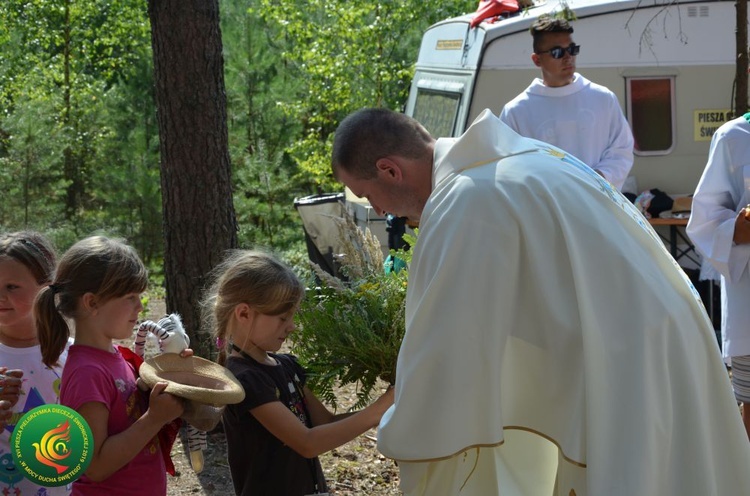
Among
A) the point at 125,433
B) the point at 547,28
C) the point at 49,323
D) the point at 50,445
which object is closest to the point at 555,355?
the point at 125,433

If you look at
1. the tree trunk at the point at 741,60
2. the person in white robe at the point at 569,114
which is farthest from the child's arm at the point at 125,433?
the tree trunk at the point at 741,60

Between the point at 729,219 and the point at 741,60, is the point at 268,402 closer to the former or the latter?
the point at 729,219

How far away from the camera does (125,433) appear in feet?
9.90

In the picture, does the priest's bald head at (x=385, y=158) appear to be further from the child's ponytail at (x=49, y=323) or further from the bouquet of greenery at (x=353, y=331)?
the child's ponytail at (x=49, y=323)

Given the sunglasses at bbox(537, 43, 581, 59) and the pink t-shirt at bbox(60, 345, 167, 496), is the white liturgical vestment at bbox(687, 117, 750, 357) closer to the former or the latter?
the sunglasses at bbox(537, 43, 581, 59)

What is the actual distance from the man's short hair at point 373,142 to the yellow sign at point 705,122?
6932mm

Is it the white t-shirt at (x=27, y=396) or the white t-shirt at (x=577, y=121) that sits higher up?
the white t-shirt at (x=577, y=121)

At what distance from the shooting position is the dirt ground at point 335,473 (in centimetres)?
554

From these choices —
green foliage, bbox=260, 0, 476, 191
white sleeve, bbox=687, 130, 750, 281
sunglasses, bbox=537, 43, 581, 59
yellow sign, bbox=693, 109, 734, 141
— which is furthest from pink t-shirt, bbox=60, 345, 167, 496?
green foliage, bbox=260, 0, 476, 191

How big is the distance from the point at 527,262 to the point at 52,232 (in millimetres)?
11187

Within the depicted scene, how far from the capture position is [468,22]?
9.42m

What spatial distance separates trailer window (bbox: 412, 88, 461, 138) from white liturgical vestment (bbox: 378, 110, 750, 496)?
6.45 meters

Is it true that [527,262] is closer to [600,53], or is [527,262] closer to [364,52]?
[600,53]

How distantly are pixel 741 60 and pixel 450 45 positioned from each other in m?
3.28
